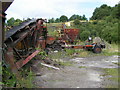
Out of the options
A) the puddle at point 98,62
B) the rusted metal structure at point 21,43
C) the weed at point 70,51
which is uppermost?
the rusted metal structure at point 21,43

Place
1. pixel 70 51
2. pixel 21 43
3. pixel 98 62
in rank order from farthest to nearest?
pixel 70 51 < pixel 98 62 < pixel 21 43

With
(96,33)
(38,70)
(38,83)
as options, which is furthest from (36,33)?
(96,33)

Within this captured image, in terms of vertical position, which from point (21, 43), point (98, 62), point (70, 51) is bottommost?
point (98, 62)

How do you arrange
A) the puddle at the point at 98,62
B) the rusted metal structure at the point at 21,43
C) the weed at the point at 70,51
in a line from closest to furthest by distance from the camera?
the rusted metal structure at the point at 21,43 < the puddle at the point at 98,62 < the weed at the point at 70,51

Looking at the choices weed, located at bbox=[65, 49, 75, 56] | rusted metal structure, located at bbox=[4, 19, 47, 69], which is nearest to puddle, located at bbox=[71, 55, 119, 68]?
weed, located at bbox=[65, 49, 75, 56]

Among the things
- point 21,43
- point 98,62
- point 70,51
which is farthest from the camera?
point 70,51

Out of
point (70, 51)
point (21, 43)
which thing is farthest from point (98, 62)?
point (21, 43)

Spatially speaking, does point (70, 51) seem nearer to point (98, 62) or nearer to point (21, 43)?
point (98, 62)

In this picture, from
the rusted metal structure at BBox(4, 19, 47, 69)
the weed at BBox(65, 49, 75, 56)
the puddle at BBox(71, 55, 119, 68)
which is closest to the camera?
the rusted metal structure at BBox(4, 19, 47, 69)

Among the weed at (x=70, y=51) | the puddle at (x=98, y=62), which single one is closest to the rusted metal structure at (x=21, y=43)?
the puddle at (x=98, y=62)

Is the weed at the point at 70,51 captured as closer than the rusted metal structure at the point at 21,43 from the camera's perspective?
No

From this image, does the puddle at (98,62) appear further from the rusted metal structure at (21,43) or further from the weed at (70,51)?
the rusted metal structure at (21,43)

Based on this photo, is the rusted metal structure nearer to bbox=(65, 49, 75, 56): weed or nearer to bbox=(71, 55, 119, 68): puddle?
bbox=(71, 55, 119, 68): puddle

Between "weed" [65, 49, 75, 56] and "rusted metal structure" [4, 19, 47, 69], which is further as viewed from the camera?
"weed" [65, 49, 75, 56]
